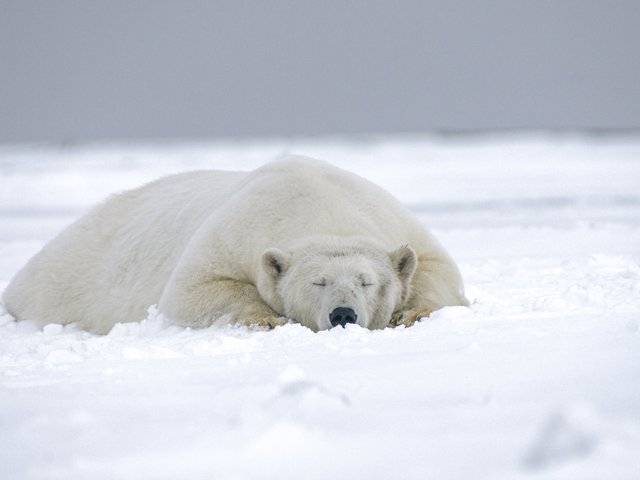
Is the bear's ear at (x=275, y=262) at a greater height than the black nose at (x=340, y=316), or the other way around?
the bear's ear at (x=275, y=262)

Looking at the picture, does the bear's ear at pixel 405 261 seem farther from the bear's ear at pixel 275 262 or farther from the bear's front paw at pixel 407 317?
the bear's ear at pixel 275 262

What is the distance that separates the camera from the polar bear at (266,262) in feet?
16.3

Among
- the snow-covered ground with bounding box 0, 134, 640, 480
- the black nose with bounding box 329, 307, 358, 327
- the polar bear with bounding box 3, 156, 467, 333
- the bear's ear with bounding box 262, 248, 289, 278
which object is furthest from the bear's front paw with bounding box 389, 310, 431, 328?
the bear's ear with bounding box 262, 248, 289, 278

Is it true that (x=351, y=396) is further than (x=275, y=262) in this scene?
No

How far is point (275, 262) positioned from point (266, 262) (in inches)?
1.9

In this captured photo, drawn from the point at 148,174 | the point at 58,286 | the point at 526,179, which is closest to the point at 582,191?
the point at 526,179

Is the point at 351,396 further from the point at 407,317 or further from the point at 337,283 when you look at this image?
the point at 407,317

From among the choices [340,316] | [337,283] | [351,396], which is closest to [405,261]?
[337,283]

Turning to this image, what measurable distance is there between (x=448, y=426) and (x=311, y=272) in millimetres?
2452

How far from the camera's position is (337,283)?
189 inches

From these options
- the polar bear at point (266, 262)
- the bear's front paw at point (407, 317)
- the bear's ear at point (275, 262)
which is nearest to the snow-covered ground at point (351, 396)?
the bear's front paw at point (407, 317)

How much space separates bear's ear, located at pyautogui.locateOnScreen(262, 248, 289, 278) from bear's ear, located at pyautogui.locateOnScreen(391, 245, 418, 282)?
594mm

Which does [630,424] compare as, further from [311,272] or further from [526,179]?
[526,179]

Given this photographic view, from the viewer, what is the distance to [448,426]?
252 cm
